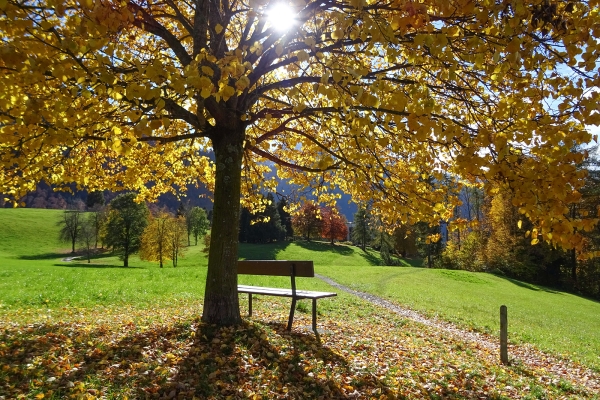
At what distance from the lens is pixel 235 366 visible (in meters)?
5.12

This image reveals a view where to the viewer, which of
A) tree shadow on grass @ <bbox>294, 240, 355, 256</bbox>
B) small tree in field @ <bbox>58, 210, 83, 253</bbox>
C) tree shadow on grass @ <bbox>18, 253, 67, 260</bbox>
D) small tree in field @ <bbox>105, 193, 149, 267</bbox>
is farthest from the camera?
tree shadow on grass @ <bbox>294, 240, 355, 256</bbox>

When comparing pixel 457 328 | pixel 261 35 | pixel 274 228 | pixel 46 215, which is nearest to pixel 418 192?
pixel 261 35

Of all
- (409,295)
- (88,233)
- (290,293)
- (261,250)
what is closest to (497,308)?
(409,295)

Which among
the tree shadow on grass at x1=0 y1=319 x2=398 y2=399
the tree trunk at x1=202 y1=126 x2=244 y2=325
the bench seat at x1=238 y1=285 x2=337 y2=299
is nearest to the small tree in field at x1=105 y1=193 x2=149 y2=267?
the bench seat at x1=238 y1=285 x2=337 y2=299

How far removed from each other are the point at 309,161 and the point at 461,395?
6452mm

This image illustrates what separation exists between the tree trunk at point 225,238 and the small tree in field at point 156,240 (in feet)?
127

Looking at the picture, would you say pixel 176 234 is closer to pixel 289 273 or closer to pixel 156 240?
pixel 156 240

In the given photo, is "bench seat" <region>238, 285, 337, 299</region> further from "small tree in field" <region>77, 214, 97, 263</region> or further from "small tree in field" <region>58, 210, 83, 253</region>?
"small tree in field" <region>58, 210, 83, 253</region>

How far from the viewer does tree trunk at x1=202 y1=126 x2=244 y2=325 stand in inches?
256

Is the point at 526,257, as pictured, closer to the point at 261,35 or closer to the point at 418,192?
the point at 418,192

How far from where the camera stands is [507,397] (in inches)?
221

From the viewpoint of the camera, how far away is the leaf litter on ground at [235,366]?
4.36 m

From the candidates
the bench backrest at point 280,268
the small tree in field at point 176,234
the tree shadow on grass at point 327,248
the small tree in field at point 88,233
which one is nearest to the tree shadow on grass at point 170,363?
the bench backrest at point 280,268

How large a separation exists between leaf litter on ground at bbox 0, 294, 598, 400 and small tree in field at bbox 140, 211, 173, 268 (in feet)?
119
